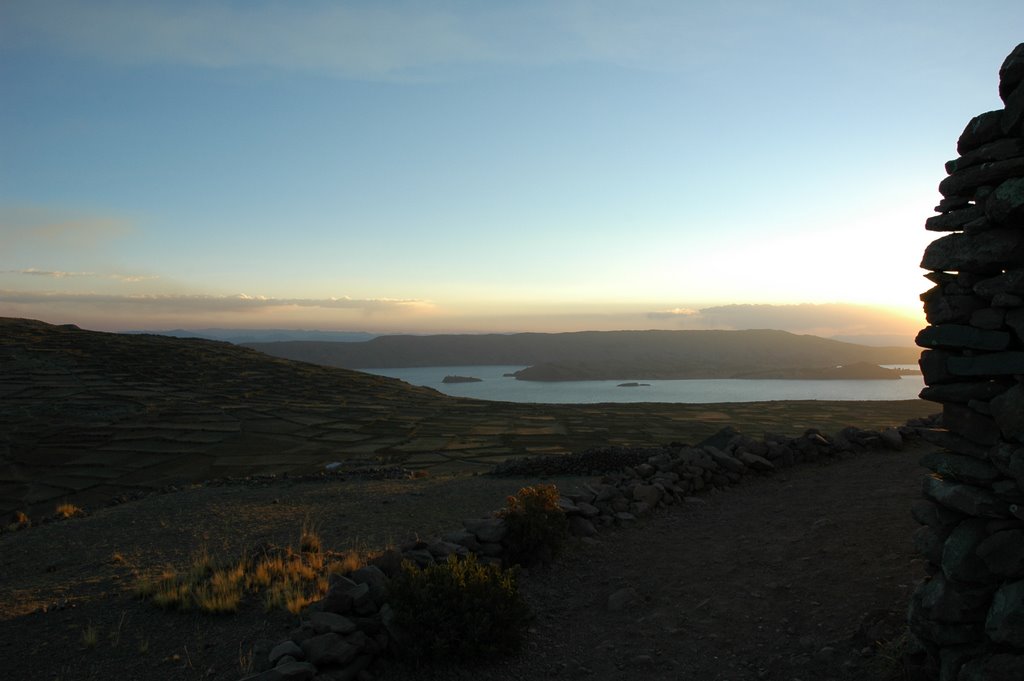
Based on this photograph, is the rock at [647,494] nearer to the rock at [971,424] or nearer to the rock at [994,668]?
the rock at [971,424]

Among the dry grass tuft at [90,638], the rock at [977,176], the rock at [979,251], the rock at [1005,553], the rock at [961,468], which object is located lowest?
the dry grass tuft at [90,638]

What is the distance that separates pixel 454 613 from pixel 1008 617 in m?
4.73

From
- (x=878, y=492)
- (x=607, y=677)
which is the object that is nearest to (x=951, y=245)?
(x=607, y=677)

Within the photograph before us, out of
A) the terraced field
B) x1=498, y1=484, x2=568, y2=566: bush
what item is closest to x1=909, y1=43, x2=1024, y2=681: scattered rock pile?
x1=498, y1=484, x2=568, y2=566: bush

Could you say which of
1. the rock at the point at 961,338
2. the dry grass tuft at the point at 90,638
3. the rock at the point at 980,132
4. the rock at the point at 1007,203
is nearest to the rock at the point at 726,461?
the rock at the point at 961,338

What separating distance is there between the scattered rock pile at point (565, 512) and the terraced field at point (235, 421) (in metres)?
10.2

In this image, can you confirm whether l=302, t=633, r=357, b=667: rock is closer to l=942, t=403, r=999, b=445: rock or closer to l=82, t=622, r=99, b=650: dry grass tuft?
l=82, t=622, r=99, b=650: dry grass tuft

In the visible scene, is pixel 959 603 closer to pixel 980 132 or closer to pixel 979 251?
pixel 979 251

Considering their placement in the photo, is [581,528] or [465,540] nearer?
[465,540]

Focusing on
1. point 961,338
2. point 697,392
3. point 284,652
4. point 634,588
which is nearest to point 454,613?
point 284,652

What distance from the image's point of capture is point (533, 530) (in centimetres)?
898

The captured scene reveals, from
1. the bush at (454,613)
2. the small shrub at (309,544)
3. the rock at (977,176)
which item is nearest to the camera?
the rock at (977,176)

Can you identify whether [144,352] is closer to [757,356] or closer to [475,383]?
[475,383]

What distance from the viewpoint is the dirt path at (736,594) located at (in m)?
6.05
